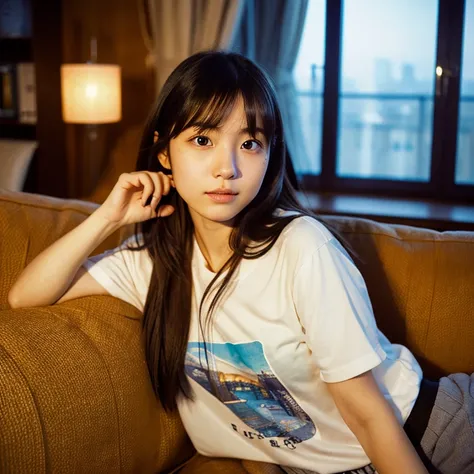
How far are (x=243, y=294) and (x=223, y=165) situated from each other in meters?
0.26

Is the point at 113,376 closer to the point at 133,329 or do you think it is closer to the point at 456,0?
the point at 133,329

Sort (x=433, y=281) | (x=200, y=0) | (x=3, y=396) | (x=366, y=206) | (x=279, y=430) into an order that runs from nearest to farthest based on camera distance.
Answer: (x=3, y=396) → (x=279, y=430) → (x=433, y=281) → (x=366, y=206) → (x=200, y=0)

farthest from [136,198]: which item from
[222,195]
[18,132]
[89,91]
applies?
[18,132]

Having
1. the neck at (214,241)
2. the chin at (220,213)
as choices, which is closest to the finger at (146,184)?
the neck at (214,241)

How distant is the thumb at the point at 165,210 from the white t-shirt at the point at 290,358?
0.35ft

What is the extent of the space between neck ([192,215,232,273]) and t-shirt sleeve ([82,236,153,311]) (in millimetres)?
150

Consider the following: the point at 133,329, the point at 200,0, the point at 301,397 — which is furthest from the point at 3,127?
the point at 301,397

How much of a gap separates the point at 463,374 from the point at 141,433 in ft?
2.20

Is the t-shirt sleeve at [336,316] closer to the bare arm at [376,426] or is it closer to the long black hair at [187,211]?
the bare arm at [376,426]

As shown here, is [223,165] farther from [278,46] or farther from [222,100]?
[278,46]

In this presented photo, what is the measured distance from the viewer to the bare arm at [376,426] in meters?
1.16

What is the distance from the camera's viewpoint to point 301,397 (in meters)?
1.33

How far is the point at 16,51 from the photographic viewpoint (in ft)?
15.1

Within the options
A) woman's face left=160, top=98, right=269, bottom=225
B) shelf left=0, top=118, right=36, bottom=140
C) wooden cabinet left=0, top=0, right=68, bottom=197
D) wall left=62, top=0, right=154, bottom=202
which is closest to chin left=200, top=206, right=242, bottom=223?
woman's face left=160, top=98, right=269, bottom=225
